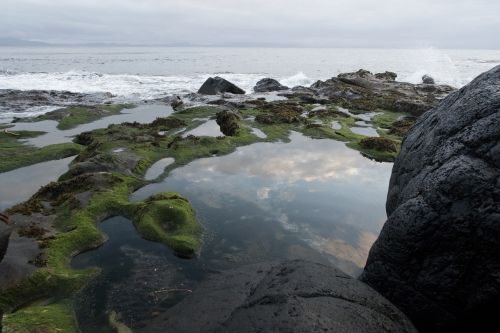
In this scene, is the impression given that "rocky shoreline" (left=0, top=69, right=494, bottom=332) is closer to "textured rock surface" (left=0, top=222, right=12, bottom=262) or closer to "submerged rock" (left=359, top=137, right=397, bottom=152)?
"submerged rock" (left=359, top=137, right=397, bottom=152)

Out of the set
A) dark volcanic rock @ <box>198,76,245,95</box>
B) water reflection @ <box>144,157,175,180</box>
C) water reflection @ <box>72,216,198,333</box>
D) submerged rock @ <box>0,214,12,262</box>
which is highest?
submerged rock @ <box>0,214,12,262</box>

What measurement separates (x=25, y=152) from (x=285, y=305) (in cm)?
1949

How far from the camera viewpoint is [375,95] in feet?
149

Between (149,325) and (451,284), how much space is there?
6.19 m

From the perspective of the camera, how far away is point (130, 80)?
246 feet

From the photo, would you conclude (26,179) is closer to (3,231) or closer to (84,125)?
(3,231)

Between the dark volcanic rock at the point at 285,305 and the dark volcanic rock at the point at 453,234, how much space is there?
71cm

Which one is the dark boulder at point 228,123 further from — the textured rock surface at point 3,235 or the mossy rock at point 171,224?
the textured rock surface at point 3,235

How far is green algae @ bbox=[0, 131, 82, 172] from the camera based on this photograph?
19.0 metres

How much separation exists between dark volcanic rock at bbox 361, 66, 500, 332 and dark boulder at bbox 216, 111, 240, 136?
18116 millimetres

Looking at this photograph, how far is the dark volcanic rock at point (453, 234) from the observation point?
673cm

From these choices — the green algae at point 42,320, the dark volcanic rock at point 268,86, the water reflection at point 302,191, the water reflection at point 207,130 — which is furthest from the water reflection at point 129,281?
the dark volcanic rock at point 268,86

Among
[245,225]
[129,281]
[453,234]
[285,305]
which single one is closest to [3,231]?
[129,281]

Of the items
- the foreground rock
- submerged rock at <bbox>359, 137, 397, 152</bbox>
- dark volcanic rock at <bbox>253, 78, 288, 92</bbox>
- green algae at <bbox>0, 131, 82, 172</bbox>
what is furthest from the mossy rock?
dark volcanic rock at <bbox>253, 78, 288, 92</bbox>
